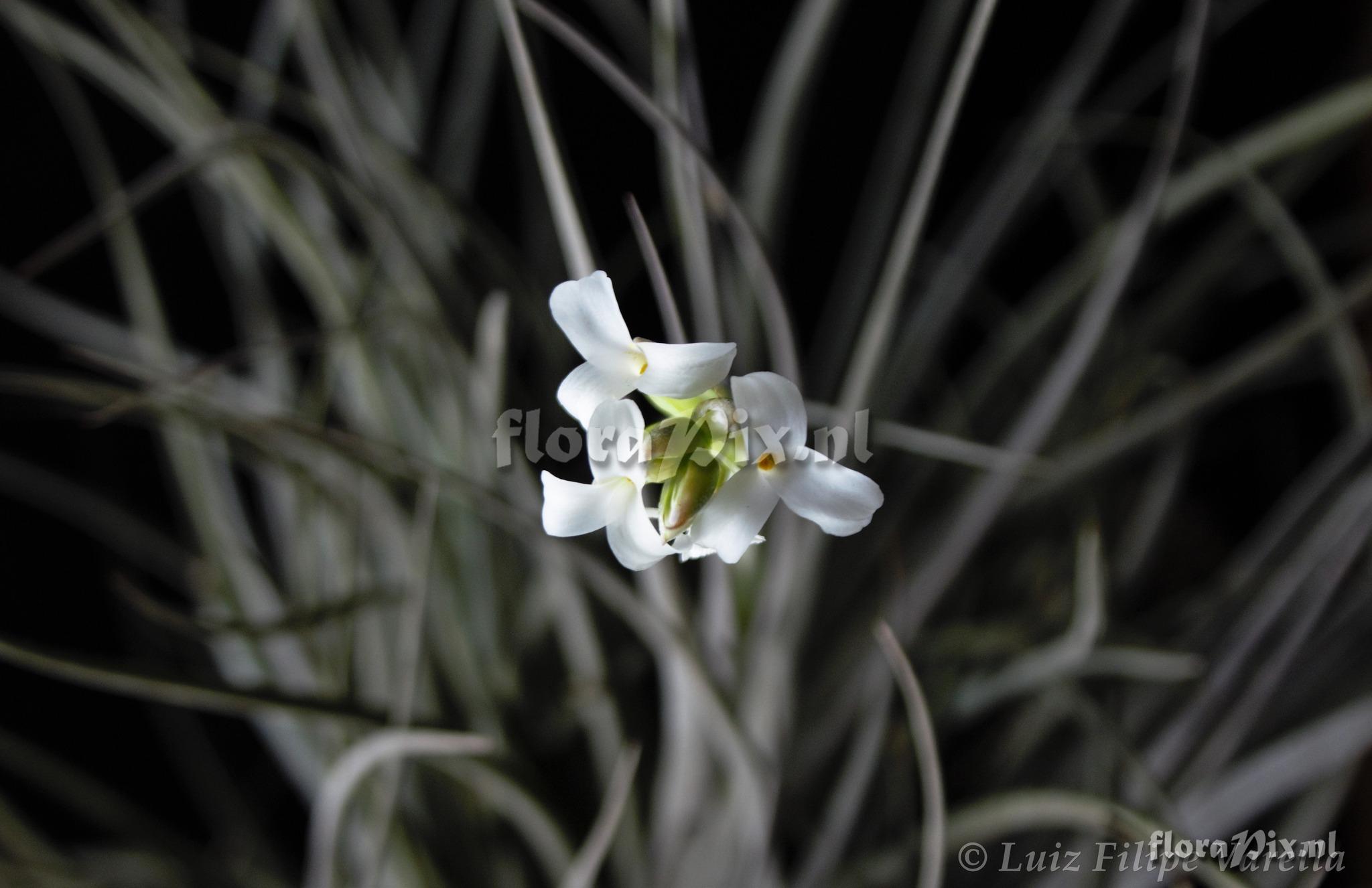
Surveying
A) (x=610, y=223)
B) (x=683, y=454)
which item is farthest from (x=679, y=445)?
(x=610, y=223)

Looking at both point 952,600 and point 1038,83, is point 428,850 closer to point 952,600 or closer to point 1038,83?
point 952,600

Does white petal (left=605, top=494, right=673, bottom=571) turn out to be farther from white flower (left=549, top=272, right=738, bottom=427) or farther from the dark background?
the dark background

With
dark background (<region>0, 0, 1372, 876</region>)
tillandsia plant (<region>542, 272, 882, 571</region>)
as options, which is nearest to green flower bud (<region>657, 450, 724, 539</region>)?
tillandsia plant (<region>542, 272, 882, 571</region>)

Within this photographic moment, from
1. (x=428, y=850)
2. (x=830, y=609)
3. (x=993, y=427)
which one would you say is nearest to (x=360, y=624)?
(x=428, y=850)

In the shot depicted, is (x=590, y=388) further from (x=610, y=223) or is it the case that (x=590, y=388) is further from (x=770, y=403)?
(x=610, y=223)

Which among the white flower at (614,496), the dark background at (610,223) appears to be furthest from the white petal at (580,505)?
the dark background at (610,223)

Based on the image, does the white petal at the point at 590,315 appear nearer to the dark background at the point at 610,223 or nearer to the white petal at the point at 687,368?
the white petal at the point at 687,368

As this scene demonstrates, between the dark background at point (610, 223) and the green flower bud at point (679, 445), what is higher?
the dark background at point (610, 223)
